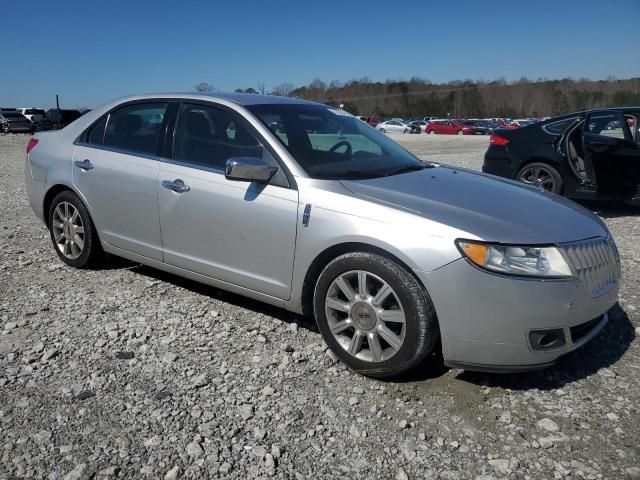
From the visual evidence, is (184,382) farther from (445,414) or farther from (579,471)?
(579,471)

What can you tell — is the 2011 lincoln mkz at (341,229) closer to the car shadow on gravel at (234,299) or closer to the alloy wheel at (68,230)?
the alloy wheel at (68,230)

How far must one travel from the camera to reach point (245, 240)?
3.70m

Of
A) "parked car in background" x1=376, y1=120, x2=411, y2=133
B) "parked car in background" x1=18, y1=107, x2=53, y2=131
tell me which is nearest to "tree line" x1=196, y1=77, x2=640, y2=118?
"parked car in background" x1=376, y1=120, x2=411, y2=133

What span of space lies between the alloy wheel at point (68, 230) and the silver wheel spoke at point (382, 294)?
2.91 m

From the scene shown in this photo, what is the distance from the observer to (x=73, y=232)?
499 cm

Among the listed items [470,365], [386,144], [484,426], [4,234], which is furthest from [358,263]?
[4,234]

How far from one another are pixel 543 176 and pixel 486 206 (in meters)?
5.26

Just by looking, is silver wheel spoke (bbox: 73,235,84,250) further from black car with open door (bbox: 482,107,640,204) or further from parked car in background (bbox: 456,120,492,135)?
parked car in background (bbox: 456,120,492,135)

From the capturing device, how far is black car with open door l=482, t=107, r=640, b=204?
753 cm

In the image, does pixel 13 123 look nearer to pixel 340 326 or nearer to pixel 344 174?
pixel 344 174

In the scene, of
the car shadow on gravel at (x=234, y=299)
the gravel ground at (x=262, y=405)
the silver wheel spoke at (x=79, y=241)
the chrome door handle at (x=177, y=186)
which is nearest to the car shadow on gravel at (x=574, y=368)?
the gravel ground at (x=262, y=405)

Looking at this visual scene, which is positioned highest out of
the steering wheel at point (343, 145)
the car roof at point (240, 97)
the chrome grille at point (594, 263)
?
the car roof at point (240, 97)

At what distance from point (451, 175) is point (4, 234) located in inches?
200

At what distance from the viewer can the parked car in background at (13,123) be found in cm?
3484
